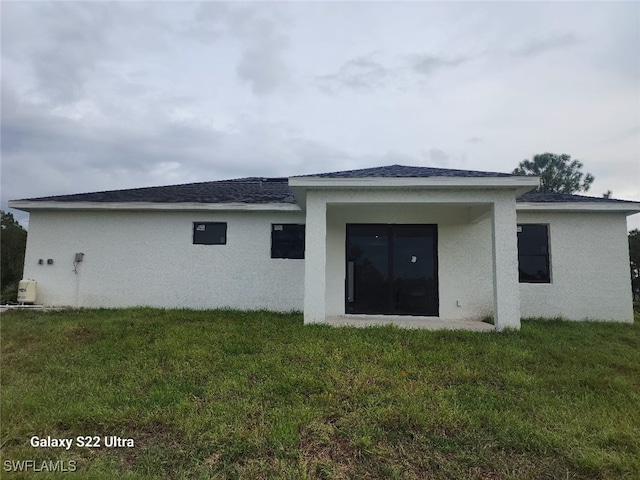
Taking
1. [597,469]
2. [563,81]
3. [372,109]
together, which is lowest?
[597,469]

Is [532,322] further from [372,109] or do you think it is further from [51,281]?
[51,281]

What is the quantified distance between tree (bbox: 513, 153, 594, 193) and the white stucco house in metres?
20.2

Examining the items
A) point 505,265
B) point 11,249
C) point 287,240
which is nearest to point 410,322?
point 505,265

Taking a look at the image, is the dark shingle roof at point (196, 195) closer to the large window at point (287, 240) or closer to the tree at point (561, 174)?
the large window at point (287, 240)

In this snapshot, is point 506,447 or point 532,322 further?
point 532,322

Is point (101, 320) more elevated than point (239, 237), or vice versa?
point (239, 237)

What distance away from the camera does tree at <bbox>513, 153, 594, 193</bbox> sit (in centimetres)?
2589

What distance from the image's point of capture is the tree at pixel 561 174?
25.9 m

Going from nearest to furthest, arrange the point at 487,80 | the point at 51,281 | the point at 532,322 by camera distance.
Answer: the point at 532,322 → the point at 51,281 → the point at 487,80

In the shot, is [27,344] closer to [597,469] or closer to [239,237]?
[239,237]

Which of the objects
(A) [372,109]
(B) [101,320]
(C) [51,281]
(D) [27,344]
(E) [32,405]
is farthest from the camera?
(A) [372,109]

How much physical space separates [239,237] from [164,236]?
198cm

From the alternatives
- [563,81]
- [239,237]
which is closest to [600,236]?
[563,81]

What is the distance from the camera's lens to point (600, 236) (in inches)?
340
